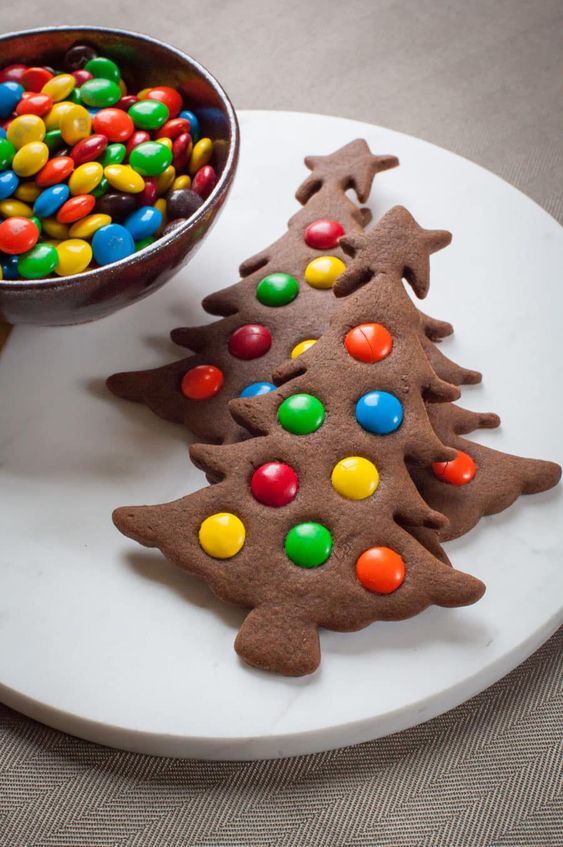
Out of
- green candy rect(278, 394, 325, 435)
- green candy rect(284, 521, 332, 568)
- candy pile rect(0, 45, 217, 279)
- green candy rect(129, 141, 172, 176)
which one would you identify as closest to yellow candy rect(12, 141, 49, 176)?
candy pile rect(0, 45, 217, 279)

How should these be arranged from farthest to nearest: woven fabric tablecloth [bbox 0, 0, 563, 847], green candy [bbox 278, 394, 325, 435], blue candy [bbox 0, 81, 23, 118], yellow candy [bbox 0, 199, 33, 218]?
blue candy [bbox 0, 81, 23, 118] → yellow candy [bbox 0, 199, 33, 218] → green candy [bbox 278, 394, 325, 435] → woven fabric tablecloth [bbox 0, 0, 563, 847]

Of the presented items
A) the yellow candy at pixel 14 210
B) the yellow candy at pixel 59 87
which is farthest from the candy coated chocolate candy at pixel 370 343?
the yellow candy at pixel 59 87

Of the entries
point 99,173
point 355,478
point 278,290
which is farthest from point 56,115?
point 355,478

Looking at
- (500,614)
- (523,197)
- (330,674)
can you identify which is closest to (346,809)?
(330,674)

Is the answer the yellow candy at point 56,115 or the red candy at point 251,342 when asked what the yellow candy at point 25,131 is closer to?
the yellow candy at point 56,115

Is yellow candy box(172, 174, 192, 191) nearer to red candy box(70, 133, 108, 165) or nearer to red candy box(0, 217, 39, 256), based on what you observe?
red candy box(70, 133, 108, 165)
